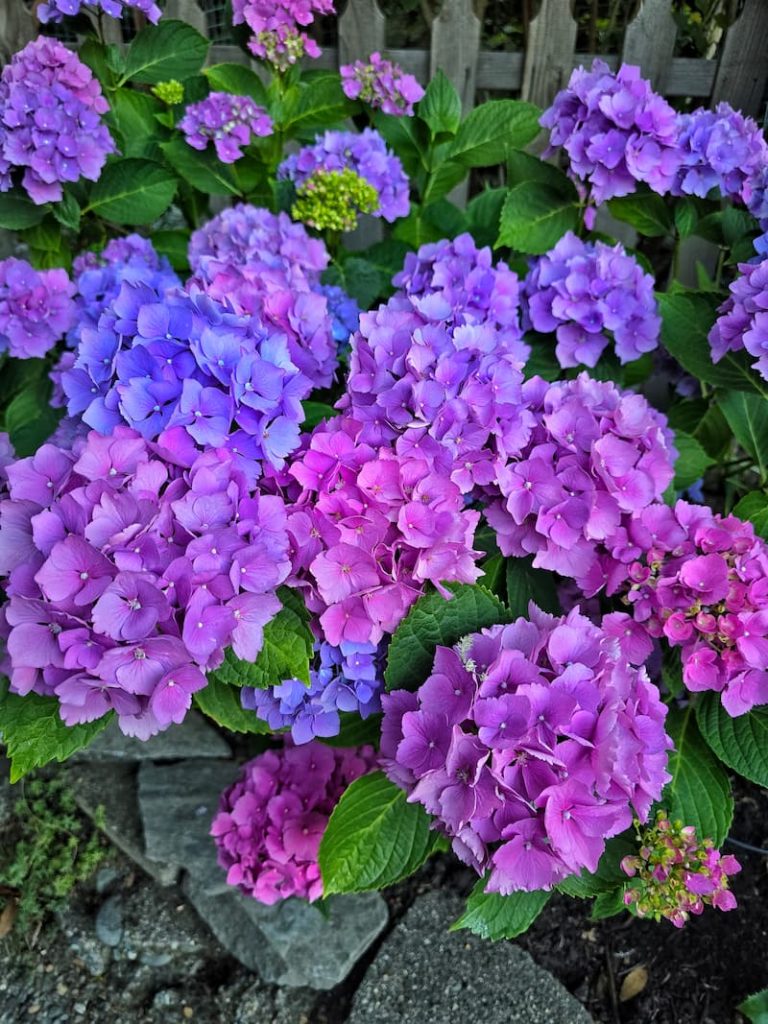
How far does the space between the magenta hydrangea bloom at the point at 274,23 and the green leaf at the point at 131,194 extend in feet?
1.30

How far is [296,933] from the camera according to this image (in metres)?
2.06

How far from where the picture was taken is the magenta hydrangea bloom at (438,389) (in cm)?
154

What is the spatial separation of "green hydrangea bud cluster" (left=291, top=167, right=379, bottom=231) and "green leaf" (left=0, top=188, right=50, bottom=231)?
654 mm

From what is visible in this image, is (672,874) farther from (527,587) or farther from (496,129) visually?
(496,129)

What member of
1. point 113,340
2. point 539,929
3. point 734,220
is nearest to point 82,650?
point 113,340

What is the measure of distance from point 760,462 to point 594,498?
2.33 ft

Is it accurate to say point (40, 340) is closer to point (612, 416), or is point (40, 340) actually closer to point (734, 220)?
point (612, 416)

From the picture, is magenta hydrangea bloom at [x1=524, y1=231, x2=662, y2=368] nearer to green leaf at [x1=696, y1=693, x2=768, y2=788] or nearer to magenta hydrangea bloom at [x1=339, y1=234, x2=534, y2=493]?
magenta hydrangea bloom at [x1=339, y1=234, x2=534, y2=493]

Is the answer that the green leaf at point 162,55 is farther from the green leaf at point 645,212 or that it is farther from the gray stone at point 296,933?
the gray stone at point 296,933

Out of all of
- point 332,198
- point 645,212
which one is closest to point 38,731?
point 332,198

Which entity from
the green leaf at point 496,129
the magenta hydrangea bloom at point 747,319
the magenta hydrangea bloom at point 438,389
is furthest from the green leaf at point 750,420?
the green leaf at point 496,129

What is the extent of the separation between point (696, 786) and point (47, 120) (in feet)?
6.48

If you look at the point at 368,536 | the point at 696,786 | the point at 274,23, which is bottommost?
the point at 696,786

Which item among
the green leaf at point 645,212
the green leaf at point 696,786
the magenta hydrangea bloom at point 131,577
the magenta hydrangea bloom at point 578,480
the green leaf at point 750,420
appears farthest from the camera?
the green leaf at point 645,212
